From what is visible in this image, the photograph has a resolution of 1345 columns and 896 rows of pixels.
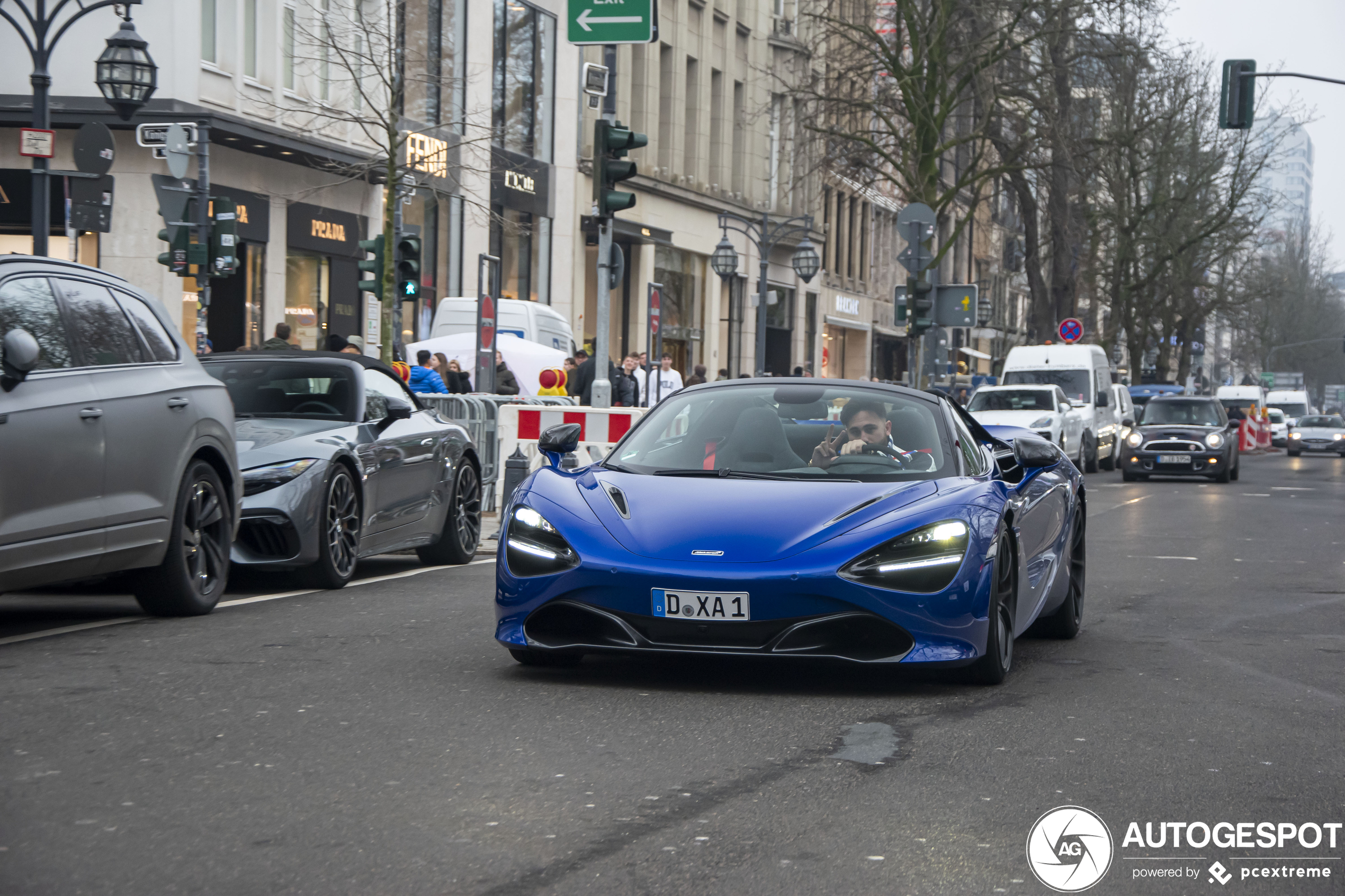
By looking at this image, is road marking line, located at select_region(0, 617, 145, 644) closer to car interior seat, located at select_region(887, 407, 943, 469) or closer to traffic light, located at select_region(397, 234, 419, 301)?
car interior seat, located at select_region(887, 407, 943, 469)

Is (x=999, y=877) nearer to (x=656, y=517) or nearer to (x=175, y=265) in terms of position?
(x=656, y=517)

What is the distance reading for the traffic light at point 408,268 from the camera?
73.4 feet

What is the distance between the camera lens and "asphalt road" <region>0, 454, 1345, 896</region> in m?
4.26

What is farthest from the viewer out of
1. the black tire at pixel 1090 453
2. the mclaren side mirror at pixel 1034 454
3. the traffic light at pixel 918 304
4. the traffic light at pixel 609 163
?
the black tire at pixel 1090 453

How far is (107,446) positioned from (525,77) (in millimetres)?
32206

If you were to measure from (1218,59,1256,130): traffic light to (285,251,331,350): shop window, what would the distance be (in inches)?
600

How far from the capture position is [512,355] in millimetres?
26391

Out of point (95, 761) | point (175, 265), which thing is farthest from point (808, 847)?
point (175, 265)

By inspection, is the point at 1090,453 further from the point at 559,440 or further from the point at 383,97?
the point at 559,440

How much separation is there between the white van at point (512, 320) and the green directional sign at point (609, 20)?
10.9 meters

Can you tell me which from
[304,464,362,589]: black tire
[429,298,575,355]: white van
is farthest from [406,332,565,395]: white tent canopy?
[304,464,362,589]: black tire

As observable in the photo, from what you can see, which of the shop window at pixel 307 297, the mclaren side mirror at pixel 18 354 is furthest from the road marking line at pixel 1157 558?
the shop window at pixel 307 297

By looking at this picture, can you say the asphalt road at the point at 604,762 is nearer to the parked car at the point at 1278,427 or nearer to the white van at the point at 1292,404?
the parked car at the point at 1278,427

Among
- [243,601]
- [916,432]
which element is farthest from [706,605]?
[243,601]
